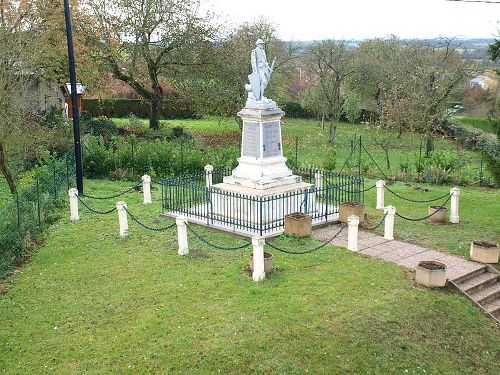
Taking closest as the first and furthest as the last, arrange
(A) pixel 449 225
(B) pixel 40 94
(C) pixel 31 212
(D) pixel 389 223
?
(D) pixel 389 223, (C) pixel 31 212, (A) pixel 449 225, (B) pixel 40 94

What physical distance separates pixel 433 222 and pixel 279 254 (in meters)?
5.37

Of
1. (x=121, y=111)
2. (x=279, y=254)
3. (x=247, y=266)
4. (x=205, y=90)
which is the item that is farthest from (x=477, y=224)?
(x=121, y=111)

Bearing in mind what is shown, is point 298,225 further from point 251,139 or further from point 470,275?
point 470,275

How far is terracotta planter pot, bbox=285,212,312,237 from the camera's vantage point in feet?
45.4

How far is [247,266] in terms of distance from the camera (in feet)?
39.3

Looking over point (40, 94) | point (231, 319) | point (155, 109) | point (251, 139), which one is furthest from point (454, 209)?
point (155, 109)

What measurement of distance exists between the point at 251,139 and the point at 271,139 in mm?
563

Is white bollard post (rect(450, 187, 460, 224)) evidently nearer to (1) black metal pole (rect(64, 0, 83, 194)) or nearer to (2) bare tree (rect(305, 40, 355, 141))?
(1) black metal pole (rect(64, 0, 83, 194))

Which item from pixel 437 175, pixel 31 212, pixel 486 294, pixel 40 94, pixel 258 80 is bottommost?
pixel 486 294

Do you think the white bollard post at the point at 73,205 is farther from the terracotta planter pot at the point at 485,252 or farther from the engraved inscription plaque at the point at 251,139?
the terracotta planter pot at the point at 485,252

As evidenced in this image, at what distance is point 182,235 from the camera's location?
12.9 metres

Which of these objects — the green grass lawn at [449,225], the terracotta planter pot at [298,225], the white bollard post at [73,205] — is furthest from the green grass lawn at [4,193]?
the green grass lawn at [449,225]

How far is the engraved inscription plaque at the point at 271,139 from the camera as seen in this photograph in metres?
15.5

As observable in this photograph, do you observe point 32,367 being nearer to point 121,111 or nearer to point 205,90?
point 205,90
